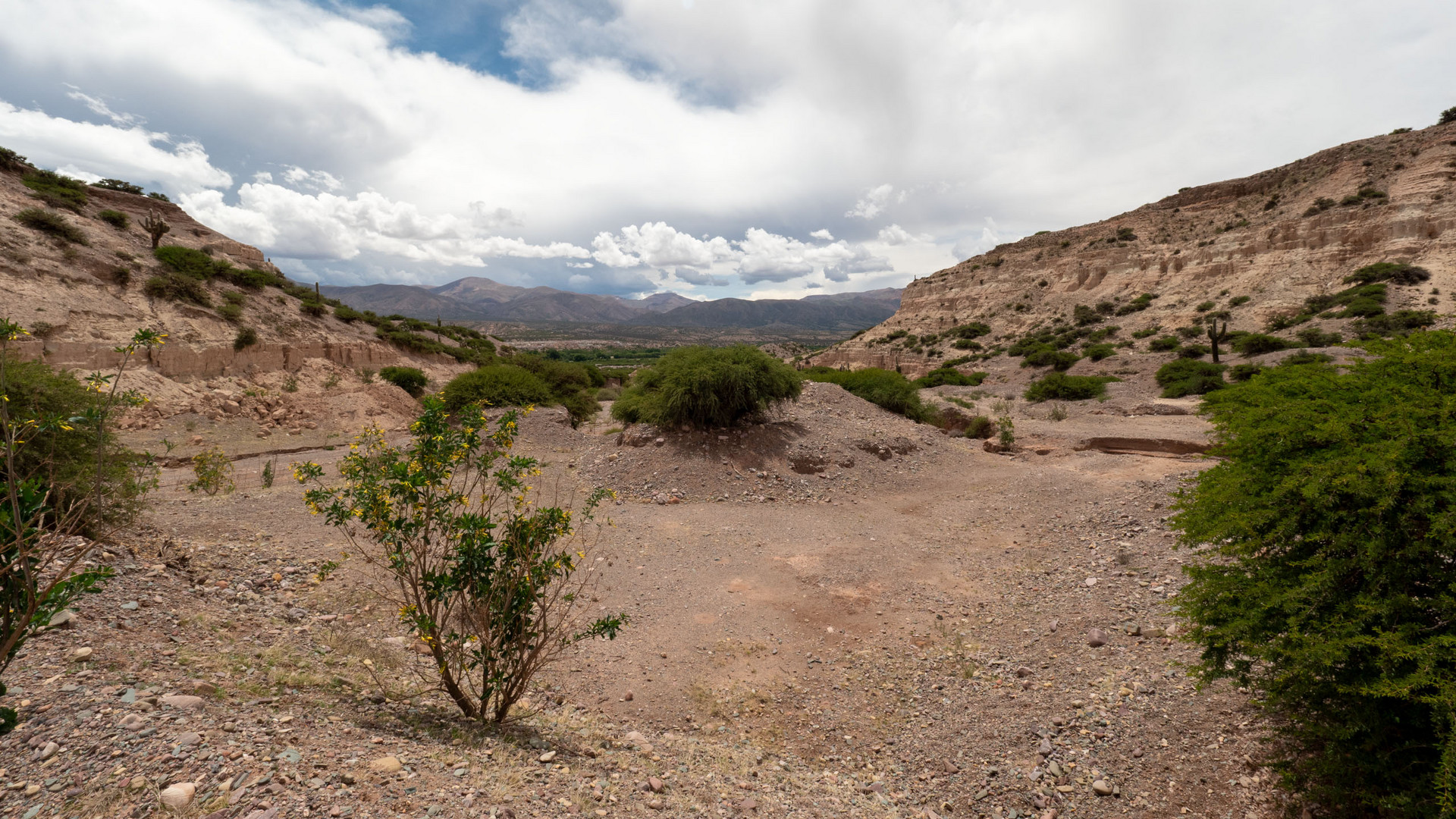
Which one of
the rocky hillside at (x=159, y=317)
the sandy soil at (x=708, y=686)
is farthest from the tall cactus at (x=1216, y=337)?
the rocky hillside at (x=159, y=317)

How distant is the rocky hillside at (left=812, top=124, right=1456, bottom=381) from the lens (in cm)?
3062

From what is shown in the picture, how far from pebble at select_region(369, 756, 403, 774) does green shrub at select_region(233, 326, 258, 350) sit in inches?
1078

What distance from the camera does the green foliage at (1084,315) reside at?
40.5m

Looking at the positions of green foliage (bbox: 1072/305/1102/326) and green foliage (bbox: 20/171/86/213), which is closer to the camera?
green foliage (bbox: 20/171/86/213)

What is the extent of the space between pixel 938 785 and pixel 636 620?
12.4ft

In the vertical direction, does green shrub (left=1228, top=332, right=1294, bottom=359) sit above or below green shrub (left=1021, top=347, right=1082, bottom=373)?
above

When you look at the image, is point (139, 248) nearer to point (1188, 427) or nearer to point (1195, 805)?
point (1195, 805)

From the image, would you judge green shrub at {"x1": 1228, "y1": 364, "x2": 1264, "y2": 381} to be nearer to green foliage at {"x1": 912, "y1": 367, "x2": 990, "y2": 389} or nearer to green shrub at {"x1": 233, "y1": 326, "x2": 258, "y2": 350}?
green foliage at {"x1": 912, "y1": 367, "x2": 990, "y2": 389}

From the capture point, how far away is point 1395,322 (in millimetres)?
24781

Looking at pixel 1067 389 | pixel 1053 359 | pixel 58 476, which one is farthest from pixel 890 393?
pixel 1053 359

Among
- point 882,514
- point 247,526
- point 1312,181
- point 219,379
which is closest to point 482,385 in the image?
point 219,379

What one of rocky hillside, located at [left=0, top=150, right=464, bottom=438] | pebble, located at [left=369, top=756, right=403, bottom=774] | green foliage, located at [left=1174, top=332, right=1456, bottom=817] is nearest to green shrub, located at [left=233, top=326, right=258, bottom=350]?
rocky hillside, located at [left=0, top=150, right=464, bottom=438]

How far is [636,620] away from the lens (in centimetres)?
675

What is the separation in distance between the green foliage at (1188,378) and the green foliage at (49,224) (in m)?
45.5
